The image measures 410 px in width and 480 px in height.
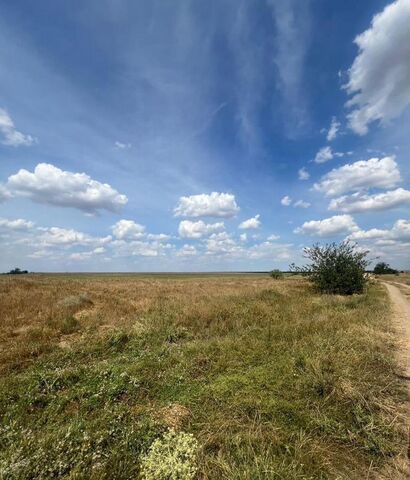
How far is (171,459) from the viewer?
3.21 meters

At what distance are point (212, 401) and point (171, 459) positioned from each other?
1.70m

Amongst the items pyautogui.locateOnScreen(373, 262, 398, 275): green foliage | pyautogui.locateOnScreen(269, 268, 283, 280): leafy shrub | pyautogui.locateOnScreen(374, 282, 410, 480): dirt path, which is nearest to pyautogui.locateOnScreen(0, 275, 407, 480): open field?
pyautogui.locateOnScreen(374, 282, 410, 480): dirt path

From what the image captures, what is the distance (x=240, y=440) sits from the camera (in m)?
3.63

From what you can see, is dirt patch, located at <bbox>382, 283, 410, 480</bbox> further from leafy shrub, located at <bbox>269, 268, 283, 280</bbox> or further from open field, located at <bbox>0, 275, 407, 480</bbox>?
leafy shrub, located at <bbox>269, 268, 283, 280</bbox>

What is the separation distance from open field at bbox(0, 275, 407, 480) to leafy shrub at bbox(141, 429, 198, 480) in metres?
0.13

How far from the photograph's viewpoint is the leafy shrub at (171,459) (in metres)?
3.06

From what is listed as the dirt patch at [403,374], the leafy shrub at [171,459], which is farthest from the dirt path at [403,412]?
the leafy shrub at [171,459]

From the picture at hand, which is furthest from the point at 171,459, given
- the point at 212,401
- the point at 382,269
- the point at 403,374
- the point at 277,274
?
the point at 382,269

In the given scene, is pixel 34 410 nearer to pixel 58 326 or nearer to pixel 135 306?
pixel 58 326

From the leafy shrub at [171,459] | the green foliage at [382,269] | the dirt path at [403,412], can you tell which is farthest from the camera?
the green foliage at [382,269]

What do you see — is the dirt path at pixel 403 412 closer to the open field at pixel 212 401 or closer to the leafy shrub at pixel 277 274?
the open field at pixel 212 401

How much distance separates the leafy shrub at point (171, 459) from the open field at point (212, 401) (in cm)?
13

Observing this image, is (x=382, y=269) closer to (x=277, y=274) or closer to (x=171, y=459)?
(x=277, y=274)

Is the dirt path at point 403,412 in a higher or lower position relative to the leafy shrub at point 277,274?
lower
